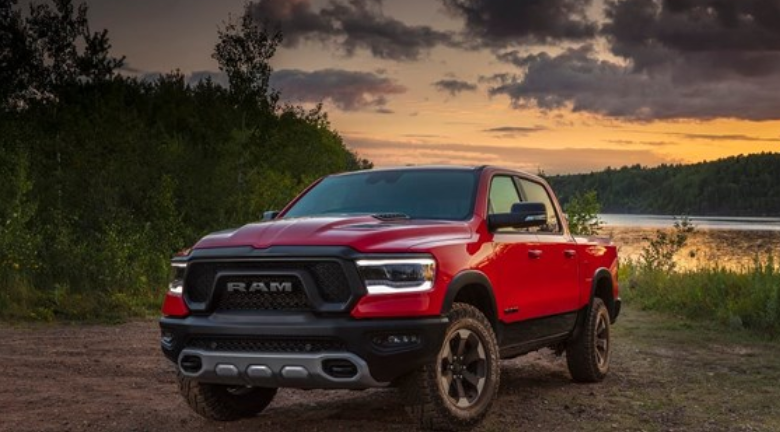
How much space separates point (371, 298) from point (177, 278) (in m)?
1.59

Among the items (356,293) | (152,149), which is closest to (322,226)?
(356,293)

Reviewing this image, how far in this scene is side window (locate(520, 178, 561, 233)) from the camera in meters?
8.59

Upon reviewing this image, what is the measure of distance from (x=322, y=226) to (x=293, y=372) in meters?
1.01

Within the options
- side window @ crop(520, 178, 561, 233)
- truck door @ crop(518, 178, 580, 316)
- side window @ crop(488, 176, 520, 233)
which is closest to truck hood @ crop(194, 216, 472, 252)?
side window @ crop(488, 176, 520, 233)

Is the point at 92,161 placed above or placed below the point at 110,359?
above

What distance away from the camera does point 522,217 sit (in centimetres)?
715

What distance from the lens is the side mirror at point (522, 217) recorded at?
708 cm

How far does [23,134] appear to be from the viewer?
32906 millimetres

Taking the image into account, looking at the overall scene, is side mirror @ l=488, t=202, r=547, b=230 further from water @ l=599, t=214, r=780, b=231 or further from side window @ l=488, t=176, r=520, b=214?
water @ l=599, t=214, r=780, b=231

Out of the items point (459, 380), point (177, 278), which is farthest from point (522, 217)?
point (177, 278)

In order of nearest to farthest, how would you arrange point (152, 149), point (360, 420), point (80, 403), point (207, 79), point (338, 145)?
point (360, 420), point (80, 403), point (152, 149), point (207, 79), point (338, 145)

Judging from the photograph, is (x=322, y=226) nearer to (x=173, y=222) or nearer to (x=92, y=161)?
(x=173, y=222)

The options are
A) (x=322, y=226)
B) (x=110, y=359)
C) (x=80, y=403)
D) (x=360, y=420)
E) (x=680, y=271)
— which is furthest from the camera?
(x=680, y=271)

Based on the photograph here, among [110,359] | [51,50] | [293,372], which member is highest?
[51,50]
